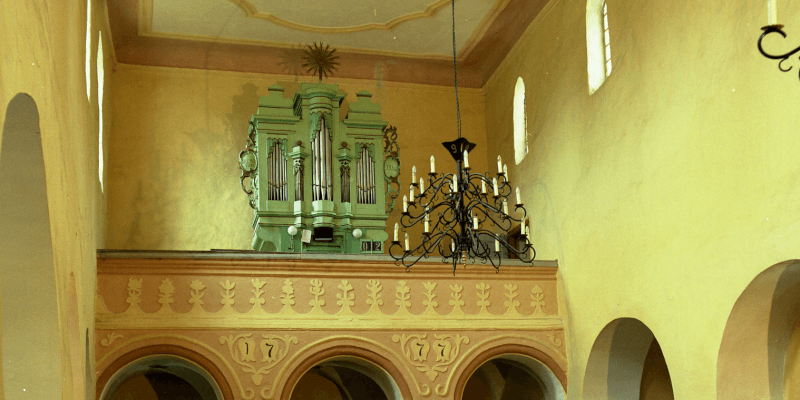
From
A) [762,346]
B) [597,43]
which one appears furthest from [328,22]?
[762,346]

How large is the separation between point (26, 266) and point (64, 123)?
42.6 inches

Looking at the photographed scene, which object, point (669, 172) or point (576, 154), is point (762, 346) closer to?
point (669, 172)

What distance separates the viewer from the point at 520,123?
12.3m

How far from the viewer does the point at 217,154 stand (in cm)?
1284

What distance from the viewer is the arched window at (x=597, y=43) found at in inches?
380

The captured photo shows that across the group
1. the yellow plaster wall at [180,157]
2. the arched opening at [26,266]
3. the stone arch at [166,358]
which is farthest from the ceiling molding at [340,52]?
the arched opening at [26,266]

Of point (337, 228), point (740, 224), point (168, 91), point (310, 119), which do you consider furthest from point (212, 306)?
point (740, 224)

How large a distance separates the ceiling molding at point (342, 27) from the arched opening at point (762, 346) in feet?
21.0

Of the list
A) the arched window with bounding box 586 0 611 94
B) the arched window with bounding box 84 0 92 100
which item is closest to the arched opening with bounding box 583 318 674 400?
the arched window with bounding box 586 0 611 94

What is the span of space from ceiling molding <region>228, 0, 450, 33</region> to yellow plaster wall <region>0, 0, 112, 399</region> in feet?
11.7

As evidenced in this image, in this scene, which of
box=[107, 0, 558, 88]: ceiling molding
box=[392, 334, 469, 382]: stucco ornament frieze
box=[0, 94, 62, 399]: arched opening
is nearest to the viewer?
box=[0, 94, 62, 399]: arched opening

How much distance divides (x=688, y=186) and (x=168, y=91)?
8.00 meters

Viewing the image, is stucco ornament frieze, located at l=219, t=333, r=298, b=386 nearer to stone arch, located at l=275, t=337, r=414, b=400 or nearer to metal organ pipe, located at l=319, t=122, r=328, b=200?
stone arch, located at l=275, t=337, r=414, b=400

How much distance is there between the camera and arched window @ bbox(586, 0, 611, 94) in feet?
31.7
